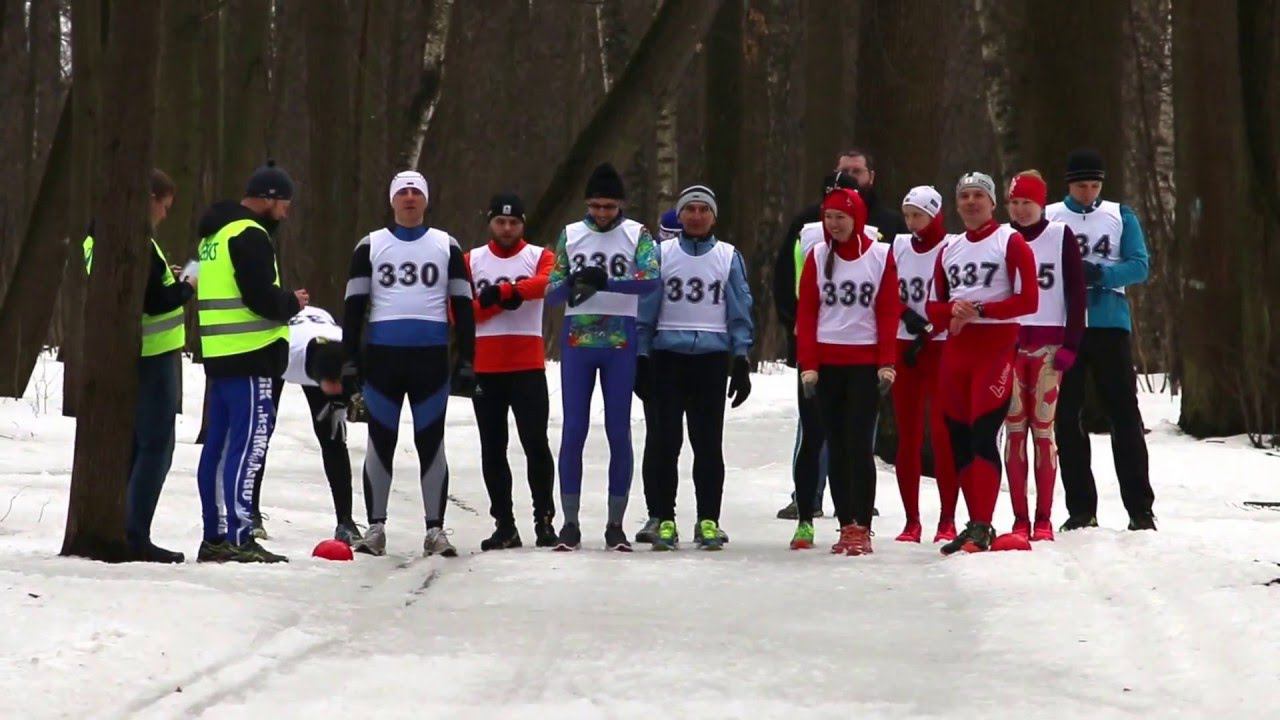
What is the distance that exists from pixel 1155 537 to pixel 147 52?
558cm

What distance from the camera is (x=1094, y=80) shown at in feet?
53.3

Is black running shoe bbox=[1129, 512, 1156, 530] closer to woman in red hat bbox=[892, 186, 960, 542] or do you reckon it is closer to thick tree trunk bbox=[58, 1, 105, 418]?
woman in red hat bbox=[892, 186, 960, 542]

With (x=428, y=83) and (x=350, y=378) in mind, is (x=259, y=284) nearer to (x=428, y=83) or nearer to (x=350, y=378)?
(x=350, y=378)

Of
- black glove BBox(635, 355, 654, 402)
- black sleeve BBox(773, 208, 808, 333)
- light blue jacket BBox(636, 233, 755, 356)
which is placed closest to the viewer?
light blue jacket BBox(636, 233, 755, 356)

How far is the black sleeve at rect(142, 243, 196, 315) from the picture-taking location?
9.48 meters

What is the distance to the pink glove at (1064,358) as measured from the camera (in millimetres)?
9953

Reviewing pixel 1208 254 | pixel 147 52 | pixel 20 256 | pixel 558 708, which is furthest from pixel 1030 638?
pixel 20 256

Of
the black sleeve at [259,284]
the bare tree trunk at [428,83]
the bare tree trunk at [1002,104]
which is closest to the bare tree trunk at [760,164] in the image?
the bare tree trunk at [1002,104]

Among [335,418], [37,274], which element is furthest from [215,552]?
[37,274]

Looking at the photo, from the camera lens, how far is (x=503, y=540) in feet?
35.2

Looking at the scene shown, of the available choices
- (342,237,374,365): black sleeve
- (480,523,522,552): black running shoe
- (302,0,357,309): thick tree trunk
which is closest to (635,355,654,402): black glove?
(480,523,522,552): black running shoe

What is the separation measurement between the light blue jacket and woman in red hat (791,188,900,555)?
0.46m

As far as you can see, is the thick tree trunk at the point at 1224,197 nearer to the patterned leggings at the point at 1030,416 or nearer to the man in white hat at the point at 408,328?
the patterned leggings at the point at 1030,416

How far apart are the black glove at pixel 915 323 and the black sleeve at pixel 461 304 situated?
8.41 ft
